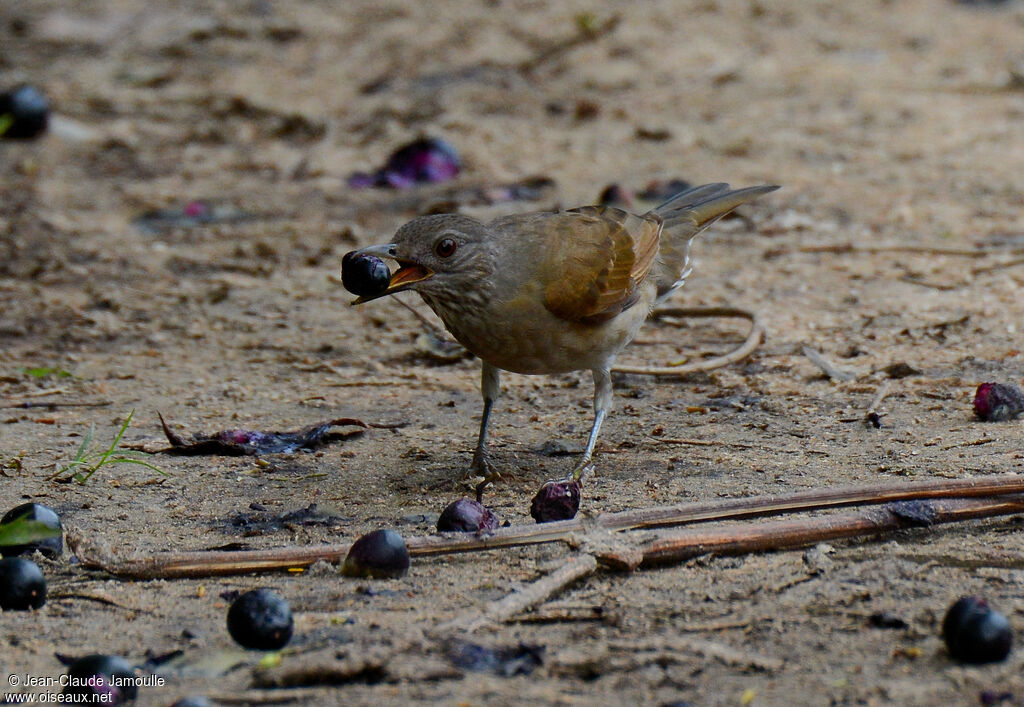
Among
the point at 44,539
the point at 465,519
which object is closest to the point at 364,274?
the point at 465,519

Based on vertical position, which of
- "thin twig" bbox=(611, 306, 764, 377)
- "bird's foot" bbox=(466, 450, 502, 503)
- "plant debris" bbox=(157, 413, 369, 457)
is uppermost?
"thin twig" bbox=(611, 306, 764, 377)

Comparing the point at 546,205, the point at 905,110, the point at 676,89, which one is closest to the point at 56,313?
the point at 546,205

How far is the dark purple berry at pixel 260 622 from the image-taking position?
3283 mm

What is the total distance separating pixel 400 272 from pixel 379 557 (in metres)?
1.78

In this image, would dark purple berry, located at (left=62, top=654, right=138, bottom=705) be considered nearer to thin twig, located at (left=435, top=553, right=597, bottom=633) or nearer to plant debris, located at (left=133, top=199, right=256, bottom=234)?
thin twig, located at (left=435, top=553, right=597, bottom=633)

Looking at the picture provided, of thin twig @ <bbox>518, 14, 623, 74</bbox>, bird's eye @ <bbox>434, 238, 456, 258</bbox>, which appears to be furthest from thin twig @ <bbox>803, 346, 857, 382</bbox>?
thin twig @ <bbox>518, 14, 623, 74</bbox>

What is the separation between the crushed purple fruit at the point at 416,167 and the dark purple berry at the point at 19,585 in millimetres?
5705

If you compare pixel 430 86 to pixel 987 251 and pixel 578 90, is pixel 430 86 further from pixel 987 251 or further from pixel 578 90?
pixel 987 251

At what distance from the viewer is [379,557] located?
3799mm

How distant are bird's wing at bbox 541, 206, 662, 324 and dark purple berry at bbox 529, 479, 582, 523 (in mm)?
1222

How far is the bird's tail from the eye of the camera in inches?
253

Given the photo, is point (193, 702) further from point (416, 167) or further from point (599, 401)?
point (416, 167)

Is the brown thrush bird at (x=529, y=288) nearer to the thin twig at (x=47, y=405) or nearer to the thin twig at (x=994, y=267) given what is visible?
the thin twig at (x=47, y=405)

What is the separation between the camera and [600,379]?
18.0 feet
